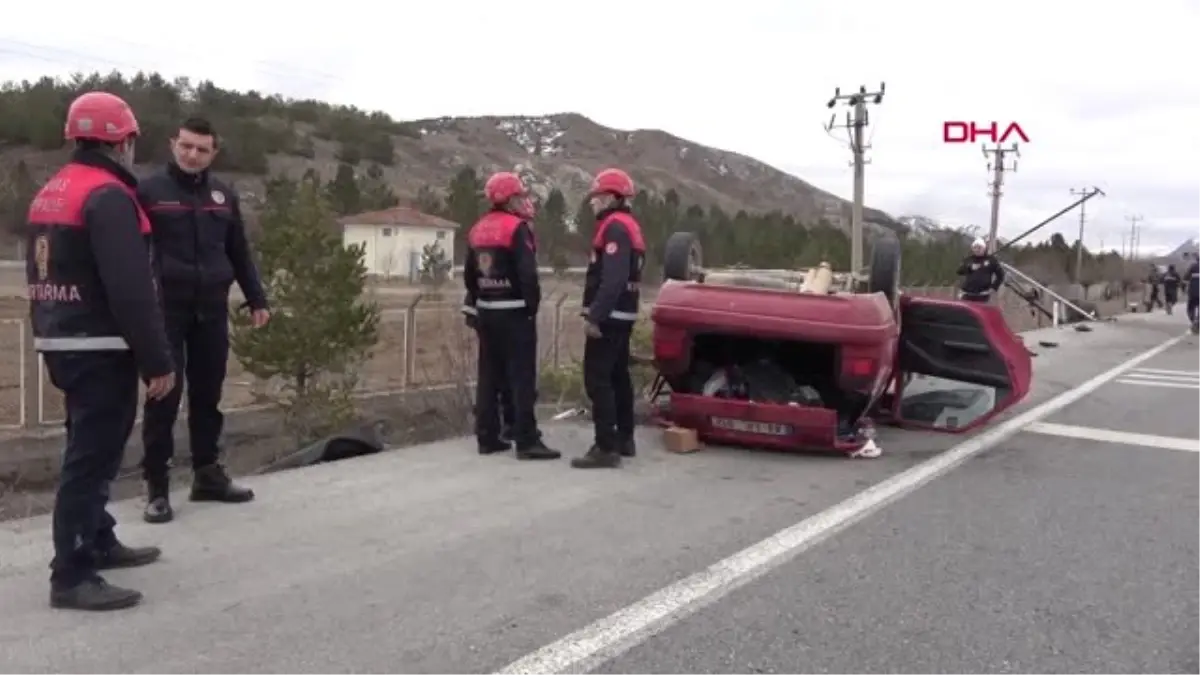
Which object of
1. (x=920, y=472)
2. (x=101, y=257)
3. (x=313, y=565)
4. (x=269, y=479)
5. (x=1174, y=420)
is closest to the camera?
(x=101, y=257)

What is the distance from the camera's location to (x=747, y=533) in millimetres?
5797

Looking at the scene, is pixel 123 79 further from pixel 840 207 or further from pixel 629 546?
pixel 840 207

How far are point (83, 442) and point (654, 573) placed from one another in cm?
238

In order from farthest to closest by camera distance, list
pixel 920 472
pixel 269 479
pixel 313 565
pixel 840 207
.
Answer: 1. pixel 840 207
2. pixel 920 472
3. pixel 269 479
4. pixel 313 565

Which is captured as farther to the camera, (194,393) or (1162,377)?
(1162,377)

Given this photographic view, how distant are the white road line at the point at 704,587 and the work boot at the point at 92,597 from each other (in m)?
1.56

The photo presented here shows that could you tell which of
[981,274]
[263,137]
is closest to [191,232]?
[981,274]

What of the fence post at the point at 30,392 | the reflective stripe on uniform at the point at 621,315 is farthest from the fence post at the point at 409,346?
the reflective stripe on uniform at the point at 621,315

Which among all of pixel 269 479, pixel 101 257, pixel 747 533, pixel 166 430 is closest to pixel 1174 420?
pixel 747 533

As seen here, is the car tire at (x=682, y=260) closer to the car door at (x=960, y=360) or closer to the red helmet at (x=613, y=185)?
the car door at (x=960, y=360)

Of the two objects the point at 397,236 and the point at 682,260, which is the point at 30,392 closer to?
the point at 682,260

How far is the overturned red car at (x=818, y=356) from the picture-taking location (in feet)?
25.5

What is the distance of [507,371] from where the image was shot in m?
7.71

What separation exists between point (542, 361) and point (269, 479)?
771cm
